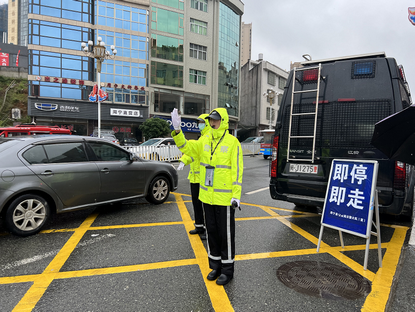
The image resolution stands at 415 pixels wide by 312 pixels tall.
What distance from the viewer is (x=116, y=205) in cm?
623

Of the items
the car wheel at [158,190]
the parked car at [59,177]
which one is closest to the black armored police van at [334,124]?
the car wheel at [158,190]

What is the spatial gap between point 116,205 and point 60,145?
2.02 metres

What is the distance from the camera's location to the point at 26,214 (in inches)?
163

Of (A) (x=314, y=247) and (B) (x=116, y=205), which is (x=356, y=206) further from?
(B) (x=116, y=205)

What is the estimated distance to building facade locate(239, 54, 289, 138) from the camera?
1906 inches

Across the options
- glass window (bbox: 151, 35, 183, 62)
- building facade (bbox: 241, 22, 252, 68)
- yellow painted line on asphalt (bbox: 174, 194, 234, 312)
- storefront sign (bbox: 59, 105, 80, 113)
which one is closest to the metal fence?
yellow painted line on asphalt (bbox: 174, 194, 234, 312)

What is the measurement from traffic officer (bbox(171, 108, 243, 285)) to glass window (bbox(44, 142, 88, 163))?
2.62 meters

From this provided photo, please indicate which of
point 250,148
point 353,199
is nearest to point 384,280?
point 353,199

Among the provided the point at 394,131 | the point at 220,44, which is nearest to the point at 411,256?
the point at 394,131

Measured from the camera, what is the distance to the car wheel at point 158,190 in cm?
611

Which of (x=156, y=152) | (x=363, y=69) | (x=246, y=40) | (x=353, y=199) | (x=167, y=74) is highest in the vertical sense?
(x=246, y=40)

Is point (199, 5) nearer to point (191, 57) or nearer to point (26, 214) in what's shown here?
point (191, 57)

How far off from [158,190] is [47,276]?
336 centimetres

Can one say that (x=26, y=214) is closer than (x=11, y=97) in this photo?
Yes
